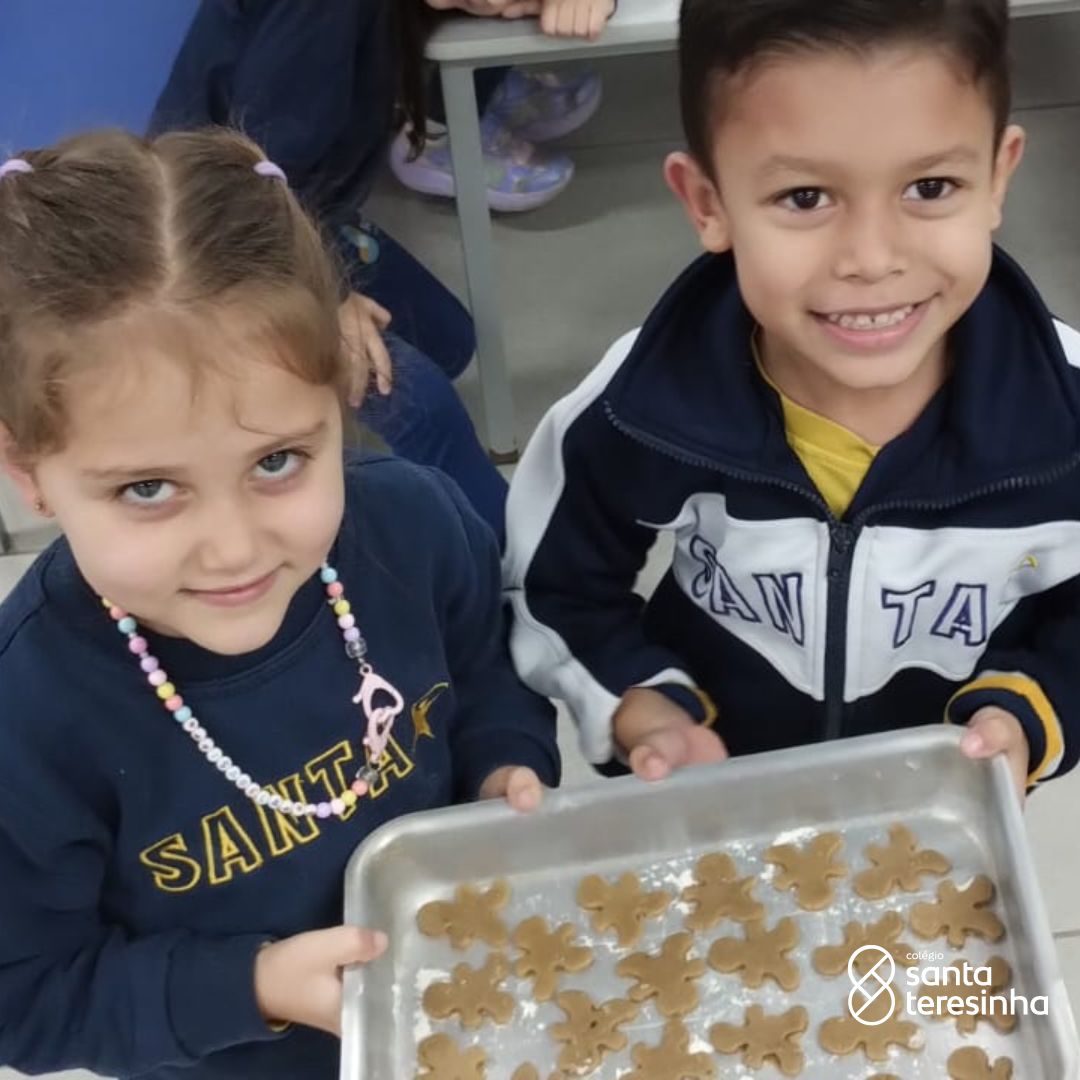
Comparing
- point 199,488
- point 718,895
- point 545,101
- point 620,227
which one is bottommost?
point 718,895

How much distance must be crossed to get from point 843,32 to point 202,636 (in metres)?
0.41

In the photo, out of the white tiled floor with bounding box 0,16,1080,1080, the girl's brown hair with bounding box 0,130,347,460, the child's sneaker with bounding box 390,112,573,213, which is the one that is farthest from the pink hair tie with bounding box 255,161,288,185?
the child's sneaker with bounding box 390,112,573,213

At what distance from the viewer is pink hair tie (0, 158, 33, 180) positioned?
2.14ft

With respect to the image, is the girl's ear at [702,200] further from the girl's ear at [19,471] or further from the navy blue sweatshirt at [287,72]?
the navy blue sweatshirt at [287,72]

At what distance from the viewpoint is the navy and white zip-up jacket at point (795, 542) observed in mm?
803

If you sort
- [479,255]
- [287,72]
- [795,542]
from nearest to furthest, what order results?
[795,542] < [287,72] < [479,255]

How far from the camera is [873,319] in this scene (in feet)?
2.47

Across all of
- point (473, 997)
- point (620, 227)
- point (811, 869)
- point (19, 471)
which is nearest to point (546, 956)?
point (473, 997)

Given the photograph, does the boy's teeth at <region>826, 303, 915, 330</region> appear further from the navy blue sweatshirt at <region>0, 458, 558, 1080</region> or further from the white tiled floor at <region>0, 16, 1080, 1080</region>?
the white tiled floor at <region>0, 16, 1080, 1080</region>

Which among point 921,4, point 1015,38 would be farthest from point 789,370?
point 1015,38

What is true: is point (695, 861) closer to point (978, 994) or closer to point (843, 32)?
point (978, 994)

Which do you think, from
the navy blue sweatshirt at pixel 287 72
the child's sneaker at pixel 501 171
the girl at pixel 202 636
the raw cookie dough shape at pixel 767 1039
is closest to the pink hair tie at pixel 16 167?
the girl at pixel 202 636

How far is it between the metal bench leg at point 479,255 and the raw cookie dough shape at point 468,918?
0.85 meters

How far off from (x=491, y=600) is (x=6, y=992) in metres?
0.34
